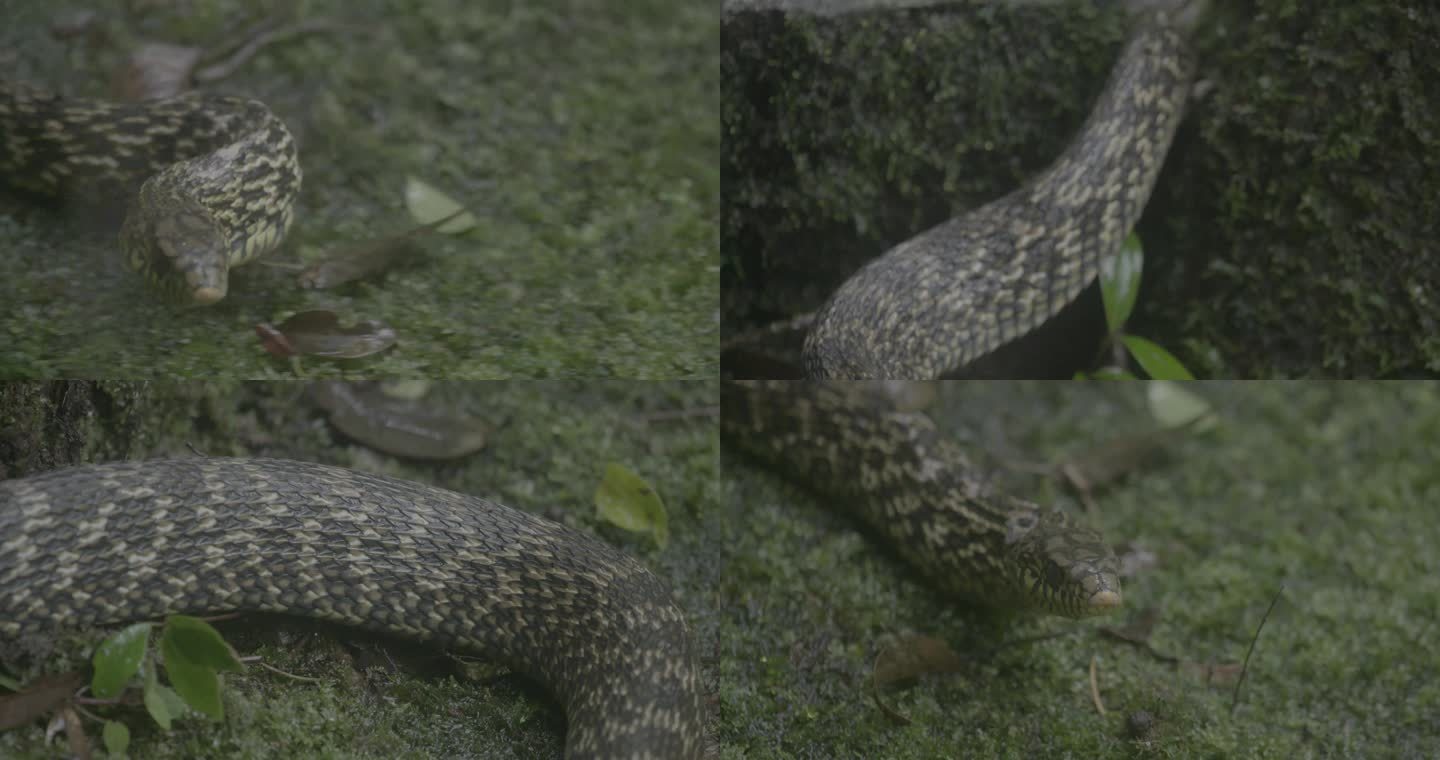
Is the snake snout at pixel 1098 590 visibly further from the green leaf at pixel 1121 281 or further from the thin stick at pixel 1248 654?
the green leaf at pixel 1121 281

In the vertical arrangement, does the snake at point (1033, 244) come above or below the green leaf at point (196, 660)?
above

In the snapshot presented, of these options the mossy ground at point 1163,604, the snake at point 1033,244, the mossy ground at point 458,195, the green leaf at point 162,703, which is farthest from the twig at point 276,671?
the snake at point 1033,244

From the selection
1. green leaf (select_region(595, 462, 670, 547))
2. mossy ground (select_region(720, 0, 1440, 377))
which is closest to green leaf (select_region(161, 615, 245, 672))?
green leaf (select_region(595, 462, 670, 547))

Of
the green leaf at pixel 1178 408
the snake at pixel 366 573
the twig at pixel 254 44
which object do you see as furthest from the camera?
the green leaf at pixel 1178 408

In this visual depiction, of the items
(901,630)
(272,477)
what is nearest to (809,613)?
(901,630)

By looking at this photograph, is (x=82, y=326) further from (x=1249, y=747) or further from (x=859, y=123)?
(x=1249, y=747)

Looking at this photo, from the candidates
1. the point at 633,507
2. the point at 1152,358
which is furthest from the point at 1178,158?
the point at 633,507

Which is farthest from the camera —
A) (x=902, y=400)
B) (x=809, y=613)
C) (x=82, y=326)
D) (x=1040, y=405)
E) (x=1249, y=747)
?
(x=1040, y=405)
